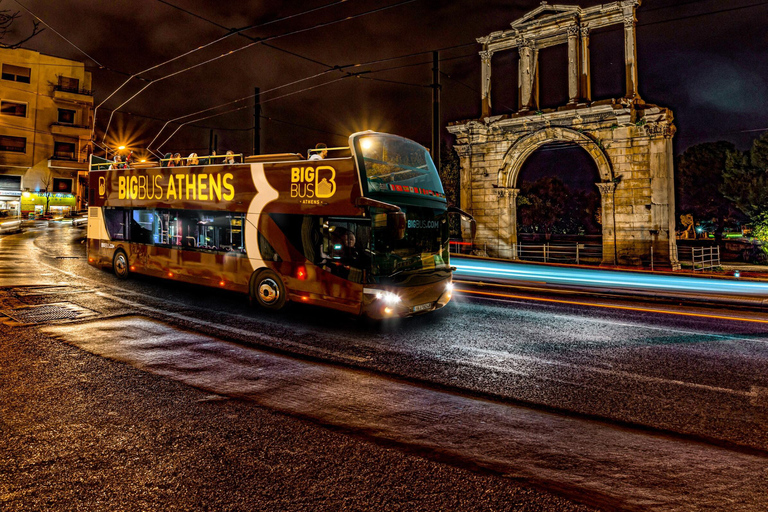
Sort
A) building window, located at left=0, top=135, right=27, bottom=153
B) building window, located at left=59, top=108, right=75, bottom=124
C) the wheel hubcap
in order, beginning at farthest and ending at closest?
building window, located at left=59, top=108, right=75, bottom=124
building window, located at left=0, top=135, right=27, bottom=153
the wheel hubcap

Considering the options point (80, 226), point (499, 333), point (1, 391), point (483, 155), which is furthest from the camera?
point (80, 226)

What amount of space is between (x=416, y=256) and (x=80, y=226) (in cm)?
4264

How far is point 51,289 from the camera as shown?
11172mm

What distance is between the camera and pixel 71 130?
53094 millimetres

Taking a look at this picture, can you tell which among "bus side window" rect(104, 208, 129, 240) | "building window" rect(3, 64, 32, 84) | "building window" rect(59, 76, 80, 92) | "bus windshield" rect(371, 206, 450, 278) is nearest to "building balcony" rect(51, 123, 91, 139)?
"building window" rect(59, 76, 80, 92)

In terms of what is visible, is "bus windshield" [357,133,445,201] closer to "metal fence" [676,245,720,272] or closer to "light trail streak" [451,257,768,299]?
"light trail streak" [451,257,768,299]

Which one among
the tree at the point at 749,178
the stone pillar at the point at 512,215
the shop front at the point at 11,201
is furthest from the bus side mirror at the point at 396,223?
the shop front at the point at 11,201

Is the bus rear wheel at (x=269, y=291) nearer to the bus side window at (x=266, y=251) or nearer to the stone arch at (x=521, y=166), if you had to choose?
the bus side window at (x=266, y=251)

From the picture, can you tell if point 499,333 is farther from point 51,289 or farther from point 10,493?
point 51,289

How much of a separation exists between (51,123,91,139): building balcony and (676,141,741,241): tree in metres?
72.2

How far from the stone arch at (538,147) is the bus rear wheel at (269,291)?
857 inches

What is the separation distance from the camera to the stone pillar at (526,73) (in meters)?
27.9

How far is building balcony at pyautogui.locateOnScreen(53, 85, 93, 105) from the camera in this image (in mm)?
51781

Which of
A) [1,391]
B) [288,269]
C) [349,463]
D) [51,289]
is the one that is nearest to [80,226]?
[51,289]
